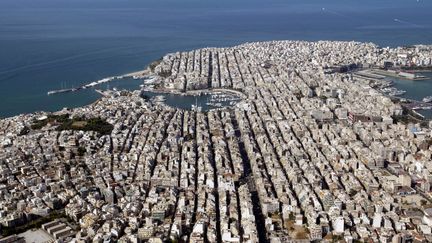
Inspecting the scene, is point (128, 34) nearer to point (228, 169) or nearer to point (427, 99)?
point (427, 99)

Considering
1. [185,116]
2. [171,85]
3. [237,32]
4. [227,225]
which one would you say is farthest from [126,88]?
[237,32]

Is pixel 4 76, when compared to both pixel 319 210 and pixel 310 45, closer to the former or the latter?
pixel 310 45

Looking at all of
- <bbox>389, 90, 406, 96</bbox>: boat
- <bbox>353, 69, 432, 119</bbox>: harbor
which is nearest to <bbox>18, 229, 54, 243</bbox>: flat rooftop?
<bbox>353, 69, 432, 119</bbox>: harbor

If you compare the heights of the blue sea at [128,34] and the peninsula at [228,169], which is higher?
the blue sea at [128,34]

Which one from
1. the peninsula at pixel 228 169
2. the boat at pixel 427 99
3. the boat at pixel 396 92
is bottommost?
the peninsula at pixel 228 169

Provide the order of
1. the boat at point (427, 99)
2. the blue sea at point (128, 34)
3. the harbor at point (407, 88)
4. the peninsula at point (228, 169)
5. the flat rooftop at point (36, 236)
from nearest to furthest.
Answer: the flat rooftop at point (36, 236)
the peninsula at point (228, 169)
the harbor at point (407, 88)
the boat at point (427, 99)
the blue sea at point (128, 34)

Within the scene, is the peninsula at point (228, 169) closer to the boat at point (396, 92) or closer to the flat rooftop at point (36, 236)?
the flat rooftop at point (36, 236)

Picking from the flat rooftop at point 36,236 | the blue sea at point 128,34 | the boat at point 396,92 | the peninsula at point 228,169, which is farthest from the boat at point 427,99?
the flat rooftop at point 36,236

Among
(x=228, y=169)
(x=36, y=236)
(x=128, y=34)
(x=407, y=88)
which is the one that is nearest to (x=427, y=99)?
(x=407, y=88)
